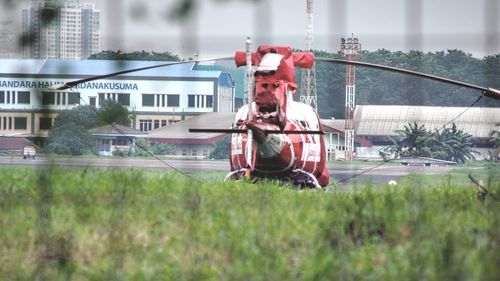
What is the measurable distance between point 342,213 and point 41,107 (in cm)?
176

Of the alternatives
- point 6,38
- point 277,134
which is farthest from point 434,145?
point 6,38

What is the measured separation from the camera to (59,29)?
18.8 ft

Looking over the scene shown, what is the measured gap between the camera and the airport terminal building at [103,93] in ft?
19.3

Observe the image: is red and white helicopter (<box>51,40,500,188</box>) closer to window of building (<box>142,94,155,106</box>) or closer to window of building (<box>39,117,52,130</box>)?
window of building (<box>142,94,155,106</box>)

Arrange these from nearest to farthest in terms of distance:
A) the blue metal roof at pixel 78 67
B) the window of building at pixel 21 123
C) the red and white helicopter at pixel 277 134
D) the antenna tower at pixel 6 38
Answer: the antenna tower at pixel 6 38
the blue metal roof at pixel 78 67
the window of building at pixel 21 123
the red and white helicopter at pixel 277 134

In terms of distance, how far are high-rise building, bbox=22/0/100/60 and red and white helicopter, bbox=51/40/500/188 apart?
41.9ft

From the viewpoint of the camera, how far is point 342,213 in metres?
6.37

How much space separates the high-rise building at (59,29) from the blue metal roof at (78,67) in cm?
7

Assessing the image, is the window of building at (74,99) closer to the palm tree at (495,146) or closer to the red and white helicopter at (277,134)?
the palm tree at (495,146)

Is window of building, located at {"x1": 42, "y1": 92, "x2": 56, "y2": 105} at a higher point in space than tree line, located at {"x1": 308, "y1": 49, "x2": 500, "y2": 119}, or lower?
lower

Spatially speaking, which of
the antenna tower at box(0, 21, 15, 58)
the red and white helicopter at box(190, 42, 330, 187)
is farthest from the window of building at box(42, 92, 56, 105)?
the red and white helicopter at box(190, 42, 330, 187)

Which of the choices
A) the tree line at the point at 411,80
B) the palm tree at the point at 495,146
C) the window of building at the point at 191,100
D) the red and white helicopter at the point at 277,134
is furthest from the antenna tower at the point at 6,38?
the red and white helicopter at the point at 277,134

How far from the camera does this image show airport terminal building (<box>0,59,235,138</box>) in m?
5.88

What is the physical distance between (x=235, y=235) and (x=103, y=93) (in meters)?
4.71
